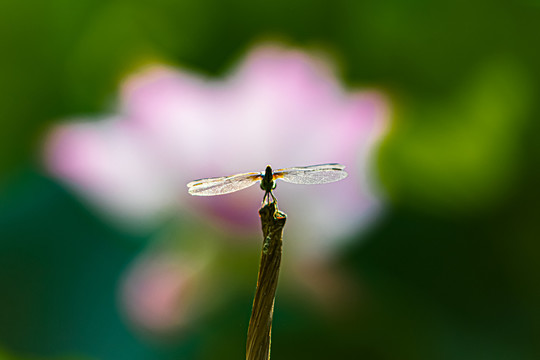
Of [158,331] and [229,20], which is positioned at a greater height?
[229,20]

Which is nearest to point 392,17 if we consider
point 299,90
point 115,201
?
point 299,90

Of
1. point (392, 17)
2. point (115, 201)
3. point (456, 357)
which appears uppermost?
point (392, 17)

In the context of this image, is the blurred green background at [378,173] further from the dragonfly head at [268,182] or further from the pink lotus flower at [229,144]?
the dragonfly head at [268,182]

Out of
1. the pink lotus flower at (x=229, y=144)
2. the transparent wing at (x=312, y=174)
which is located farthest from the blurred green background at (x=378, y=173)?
the transparent wing at (x=312, y=174)

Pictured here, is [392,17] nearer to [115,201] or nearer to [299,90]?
[299,90]

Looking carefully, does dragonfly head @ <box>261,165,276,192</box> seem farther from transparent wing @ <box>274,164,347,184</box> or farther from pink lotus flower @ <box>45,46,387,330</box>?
pink lotus flower @ <box>45,46,387,330</box>

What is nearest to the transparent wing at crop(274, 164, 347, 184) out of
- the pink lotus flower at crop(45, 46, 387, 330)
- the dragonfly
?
the dragonfly

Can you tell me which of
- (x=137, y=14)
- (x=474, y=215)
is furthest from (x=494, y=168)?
(x=137, y=14)
